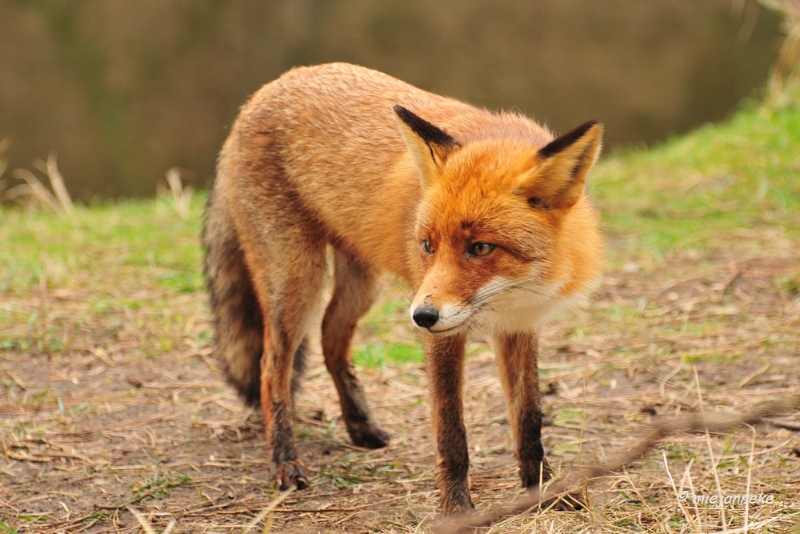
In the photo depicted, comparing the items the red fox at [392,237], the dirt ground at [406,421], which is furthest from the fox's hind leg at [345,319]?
the dirt ground at [406,421]

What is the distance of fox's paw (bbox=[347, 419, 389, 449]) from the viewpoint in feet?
14.7

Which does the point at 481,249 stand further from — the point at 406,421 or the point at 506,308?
the point at 406,421

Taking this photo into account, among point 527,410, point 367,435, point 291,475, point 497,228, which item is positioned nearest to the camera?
point 497,228

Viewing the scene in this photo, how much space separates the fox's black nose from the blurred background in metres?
9.09

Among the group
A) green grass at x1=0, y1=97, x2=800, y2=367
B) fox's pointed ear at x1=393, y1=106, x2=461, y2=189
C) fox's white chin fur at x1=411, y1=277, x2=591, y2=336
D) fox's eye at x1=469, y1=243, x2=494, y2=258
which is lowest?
green grass at x1=0, y1=97, x2=800, y2=367

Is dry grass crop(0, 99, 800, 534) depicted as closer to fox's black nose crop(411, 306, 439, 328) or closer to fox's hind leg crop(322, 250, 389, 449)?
fox's hind leg crop(322, 250, 389, 449)

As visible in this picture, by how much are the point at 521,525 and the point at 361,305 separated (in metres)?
1.74

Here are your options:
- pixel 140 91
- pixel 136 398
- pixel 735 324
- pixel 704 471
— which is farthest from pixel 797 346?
pixel 140 91

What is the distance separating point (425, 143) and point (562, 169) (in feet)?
1.85

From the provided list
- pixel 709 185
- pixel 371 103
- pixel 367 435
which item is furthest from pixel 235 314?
pixel 709 185

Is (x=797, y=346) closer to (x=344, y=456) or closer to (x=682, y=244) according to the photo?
(x=682, y=244)

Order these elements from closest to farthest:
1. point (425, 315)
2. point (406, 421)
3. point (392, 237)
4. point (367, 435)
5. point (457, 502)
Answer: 1. point (425, 315)
2. point (457, 502)
3. point (392, 237)
4. point (367, 435)
5. point (406, 421)

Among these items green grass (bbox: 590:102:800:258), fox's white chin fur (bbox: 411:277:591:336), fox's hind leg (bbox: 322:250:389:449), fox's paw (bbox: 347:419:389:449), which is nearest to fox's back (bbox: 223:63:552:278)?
fox's hind leg (bbox: 322:250:389:449)

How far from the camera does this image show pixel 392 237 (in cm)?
388
